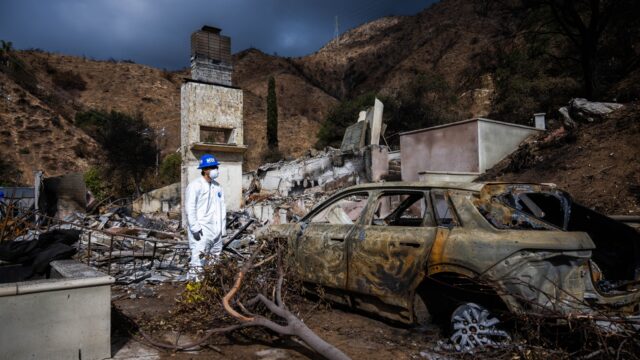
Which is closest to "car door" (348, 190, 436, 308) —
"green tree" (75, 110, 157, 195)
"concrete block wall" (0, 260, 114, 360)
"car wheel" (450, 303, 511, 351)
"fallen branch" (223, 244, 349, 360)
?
"car wheel" (450, 303, 511, 351)

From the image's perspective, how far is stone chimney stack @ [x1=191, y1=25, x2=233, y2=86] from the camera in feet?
49.8

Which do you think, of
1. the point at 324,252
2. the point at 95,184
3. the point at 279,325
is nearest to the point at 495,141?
the point at 324,252

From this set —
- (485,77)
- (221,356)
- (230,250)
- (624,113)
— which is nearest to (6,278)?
(221,356)

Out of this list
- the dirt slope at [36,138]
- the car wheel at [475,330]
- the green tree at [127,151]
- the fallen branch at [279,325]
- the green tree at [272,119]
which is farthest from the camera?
the green tree at [272,119]

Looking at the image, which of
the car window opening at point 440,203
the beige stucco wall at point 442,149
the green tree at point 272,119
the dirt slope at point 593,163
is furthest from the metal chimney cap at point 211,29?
the green tree at point 272,119

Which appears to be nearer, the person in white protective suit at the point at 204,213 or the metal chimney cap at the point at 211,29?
the person in white protective suit at the point at 204,213

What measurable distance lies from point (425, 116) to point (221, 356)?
92.1 ft

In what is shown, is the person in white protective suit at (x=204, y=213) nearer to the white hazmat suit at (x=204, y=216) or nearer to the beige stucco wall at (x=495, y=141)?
the white hazmat suit at (x=204, y=216)

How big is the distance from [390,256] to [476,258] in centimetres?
84

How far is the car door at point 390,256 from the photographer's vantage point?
3752 mm

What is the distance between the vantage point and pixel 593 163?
37.2 ft

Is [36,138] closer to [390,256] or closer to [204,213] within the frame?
[204,213]

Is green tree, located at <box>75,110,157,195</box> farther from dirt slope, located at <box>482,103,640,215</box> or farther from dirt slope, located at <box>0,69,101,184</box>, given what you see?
dirt slope, located at <box>482,103,640,215</box>

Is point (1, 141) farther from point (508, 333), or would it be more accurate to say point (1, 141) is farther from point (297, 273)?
point (508, 333)
